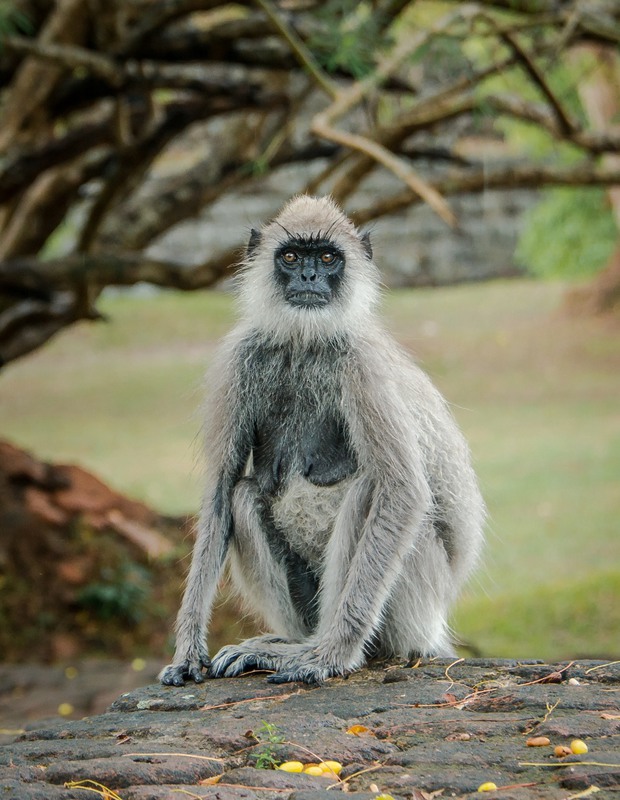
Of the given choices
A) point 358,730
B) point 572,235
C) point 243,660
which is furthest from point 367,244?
point 572,235

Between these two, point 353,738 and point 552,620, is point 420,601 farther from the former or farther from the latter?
point 552,620

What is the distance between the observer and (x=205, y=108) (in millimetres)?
7984

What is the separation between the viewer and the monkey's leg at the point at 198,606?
166 inches

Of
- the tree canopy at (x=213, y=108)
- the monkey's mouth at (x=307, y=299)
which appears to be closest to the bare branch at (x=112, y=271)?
the tree canopy at (x=213, y=108)

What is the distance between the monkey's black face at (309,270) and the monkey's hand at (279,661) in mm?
1243

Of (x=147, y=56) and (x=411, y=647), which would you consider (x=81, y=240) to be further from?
(x=411, y=647)

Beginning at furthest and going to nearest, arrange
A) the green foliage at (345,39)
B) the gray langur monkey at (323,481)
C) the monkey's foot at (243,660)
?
1. the green foliage at (345,39)
2. the monkey's foot at (243,660)
3. the gray langur monkey at (323,481)

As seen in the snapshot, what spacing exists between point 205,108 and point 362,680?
195 inches

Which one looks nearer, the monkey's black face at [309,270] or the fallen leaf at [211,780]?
the fallen leaf at [211,780]

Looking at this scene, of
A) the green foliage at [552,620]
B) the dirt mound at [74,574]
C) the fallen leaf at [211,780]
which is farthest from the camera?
the green foliage at [552,620]

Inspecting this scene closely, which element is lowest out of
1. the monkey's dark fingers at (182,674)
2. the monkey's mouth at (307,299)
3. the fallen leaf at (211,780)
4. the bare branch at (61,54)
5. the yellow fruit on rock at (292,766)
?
the fallen leaf at (211,780)

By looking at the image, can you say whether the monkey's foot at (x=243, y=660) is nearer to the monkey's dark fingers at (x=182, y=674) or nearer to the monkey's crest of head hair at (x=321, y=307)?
the monkey's dark fingers at (x=182, y=674)

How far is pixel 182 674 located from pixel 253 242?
168cm

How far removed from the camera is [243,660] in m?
4.25
